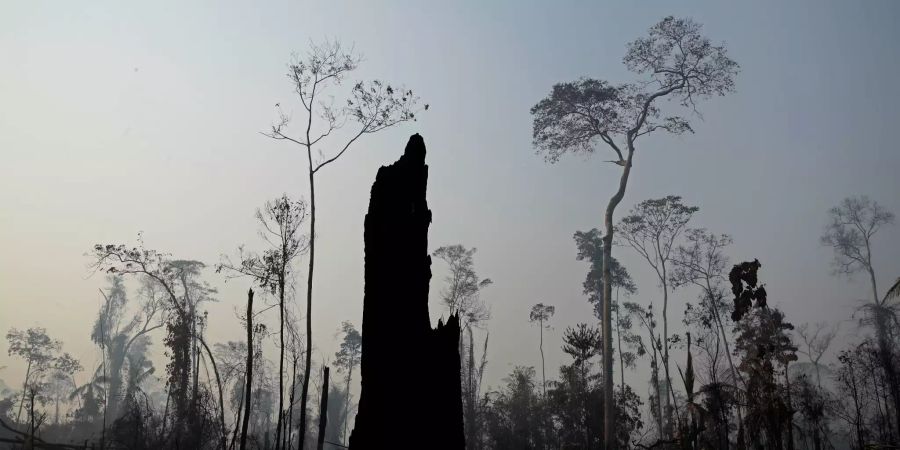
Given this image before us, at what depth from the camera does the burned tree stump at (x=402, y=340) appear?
18.4 ft

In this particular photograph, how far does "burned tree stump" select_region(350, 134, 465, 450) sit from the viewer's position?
220 inches

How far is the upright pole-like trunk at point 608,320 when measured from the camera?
22562mm

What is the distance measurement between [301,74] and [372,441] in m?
21.8

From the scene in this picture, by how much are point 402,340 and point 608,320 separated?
2107 centimetres

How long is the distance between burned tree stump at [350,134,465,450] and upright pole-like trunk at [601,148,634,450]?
1806 cm

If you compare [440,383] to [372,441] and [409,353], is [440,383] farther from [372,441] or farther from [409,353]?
[372,441]

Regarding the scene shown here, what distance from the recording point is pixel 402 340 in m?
5.87

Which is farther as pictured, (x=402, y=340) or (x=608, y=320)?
(x=608, y=320)

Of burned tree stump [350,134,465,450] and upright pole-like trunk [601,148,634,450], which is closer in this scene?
burned tree stump [350,134,465,450]

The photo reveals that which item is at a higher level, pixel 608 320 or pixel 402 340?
pixel 608 320

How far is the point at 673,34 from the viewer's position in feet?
94.1

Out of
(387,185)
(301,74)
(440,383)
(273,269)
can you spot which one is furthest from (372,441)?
(301,74)

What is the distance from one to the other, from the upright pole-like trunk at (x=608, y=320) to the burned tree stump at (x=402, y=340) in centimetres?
1806

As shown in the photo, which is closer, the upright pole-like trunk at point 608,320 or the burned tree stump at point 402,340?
the burned tree stump at point 402,340
